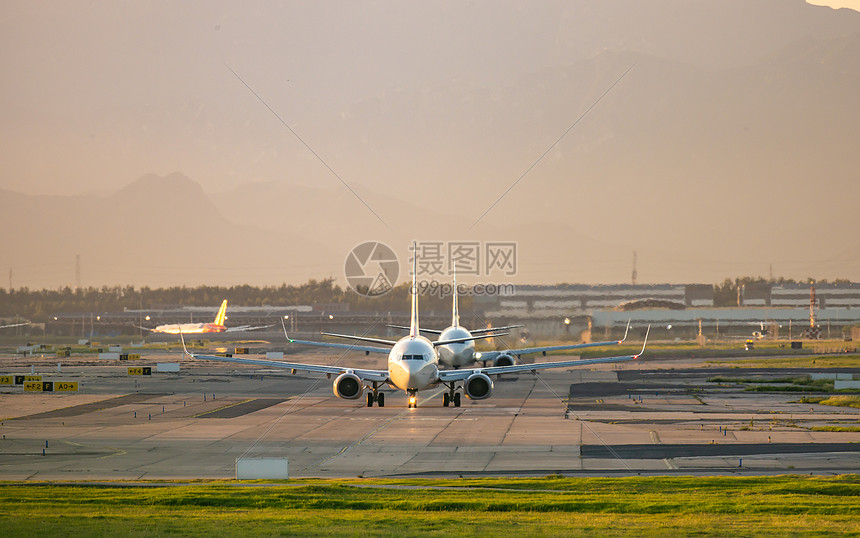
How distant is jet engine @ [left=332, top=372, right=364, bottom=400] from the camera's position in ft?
195

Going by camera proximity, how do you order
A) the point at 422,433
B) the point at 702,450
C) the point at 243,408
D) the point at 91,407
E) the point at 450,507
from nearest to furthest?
the point at 450,507 → the point at 702,450 → the point at 422,433 → the point at 91,407 → the point at 243,408

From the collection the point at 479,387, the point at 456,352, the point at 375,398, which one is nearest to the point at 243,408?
the point at 375,398

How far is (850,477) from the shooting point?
3064 centimetres

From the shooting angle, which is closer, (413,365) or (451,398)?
(413,365)

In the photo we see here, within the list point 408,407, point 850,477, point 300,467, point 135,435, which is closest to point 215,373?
point 408,407

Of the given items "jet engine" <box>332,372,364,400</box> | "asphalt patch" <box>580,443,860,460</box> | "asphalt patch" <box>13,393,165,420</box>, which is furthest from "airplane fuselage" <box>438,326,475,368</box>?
"asphalt patch" <box>580,443,860,460</box>

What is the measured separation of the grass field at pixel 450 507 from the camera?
73.3 feet

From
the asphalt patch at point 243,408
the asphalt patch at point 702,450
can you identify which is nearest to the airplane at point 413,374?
the asphalt patch at point 243,408

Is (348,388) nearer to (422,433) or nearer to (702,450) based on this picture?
A: (422,433)

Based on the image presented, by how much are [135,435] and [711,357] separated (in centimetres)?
9866

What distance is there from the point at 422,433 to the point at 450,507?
20276mm

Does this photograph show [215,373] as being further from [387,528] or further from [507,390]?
[387,528]

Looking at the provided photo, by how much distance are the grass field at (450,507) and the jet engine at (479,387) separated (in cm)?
2756

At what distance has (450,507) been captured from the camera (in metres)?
25.8
